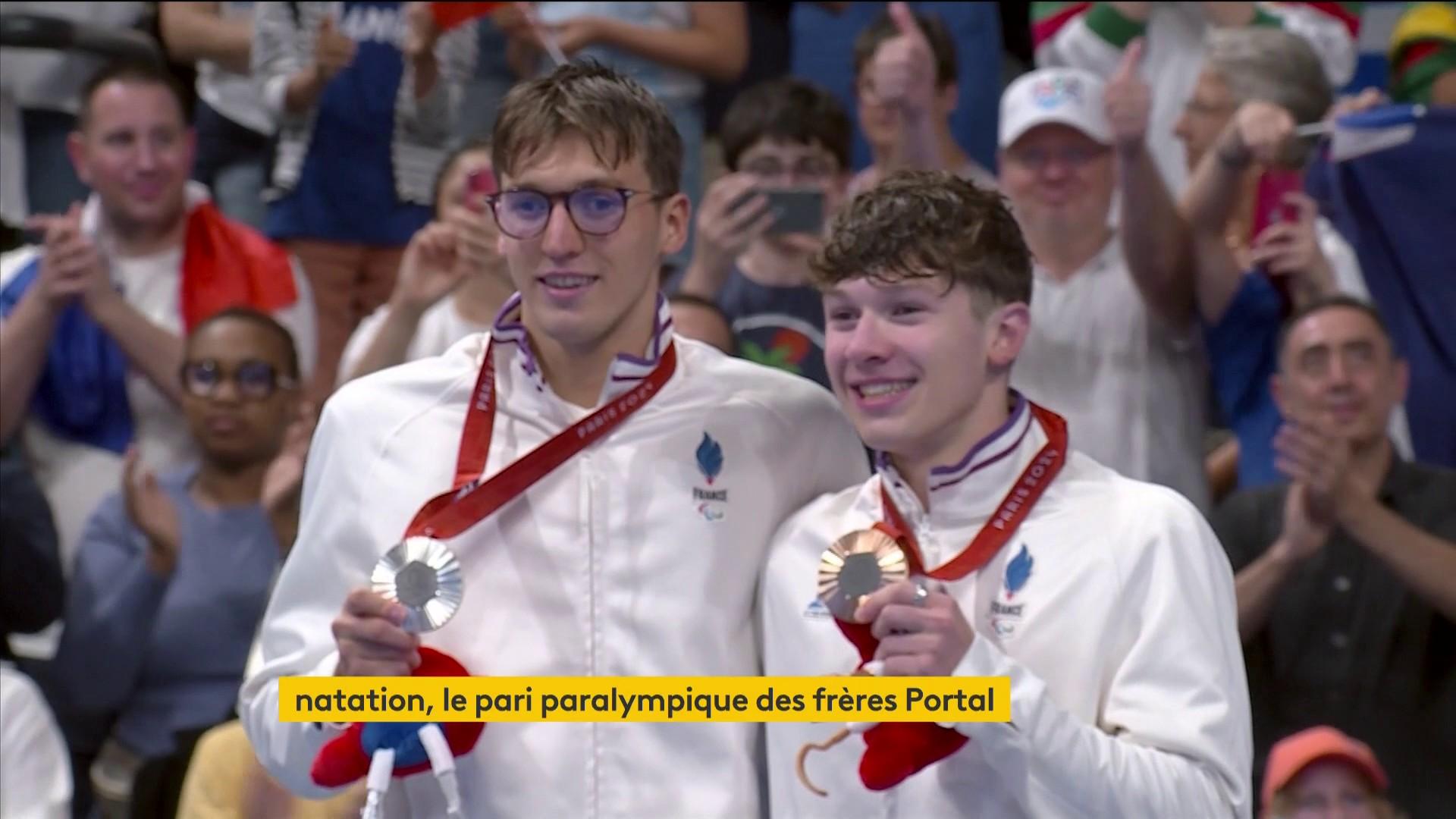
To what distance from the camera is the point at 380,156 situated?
7.85 meters

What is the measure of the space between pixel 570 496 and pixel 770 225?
112 inches

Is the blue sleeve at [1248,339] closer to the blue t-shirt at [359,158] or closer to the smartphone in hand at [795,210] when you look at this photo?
the smartphone in hand at [795,210]

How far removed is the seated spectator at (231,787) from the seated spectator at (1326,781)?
225 cm

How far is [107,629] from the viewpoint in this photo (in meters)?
6.16

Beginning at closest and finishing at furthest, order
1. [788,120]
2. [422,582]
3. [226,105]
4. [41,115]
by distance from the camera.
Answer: [422,582] → [788,120] → [41,115] → [226,105]

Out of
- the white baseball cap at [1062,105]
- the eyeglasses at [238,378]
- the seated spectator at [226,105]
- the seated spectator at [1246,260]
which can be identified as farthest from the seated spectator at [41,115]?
the seated spectator at [1246,260]

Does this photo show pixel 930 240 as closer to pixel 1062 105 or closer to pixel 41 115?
pixel 1062 105

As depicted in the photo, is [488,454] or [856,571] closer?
[856,571]

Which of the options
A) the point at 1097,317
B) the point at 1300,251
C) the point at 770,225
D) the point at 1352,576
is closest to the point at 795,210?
the point at 770,225

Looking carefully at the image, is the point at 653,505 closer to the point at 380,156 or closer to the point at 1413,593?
the point at 1413,593

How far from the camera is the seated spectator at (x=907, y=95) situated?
21.8ft

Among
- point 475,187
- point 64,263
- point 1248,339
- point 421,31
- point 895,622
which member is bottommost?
point 895,622

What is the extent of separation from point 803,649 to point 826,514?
251 mm

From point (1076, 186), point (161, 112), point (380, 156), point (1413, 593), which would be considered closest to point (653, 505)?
point (1413, 593)
